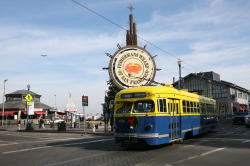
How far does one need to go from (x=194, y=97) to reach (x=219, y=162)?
9918 millimetres

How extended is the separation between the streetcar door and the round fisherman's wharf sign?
12877mm

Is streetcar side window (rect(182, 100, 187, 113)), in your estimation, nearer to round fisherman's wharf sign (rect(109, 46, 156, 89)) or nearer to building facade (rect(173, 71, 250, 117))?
round fisherman's wharf sign (rect(109, 46, 156, 89))

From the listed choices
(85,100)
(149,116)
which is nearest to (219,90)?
(85,100)

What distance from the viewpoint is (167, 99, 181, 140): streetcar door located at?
1431cm

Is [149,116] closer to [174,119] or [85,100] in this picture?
[174,119]

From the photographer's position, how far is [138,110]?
1342 centimetres

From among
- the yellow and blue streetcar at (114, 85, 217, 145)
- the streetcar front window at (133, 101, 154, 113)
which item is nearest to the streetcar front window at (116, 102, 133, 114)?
the yellow and blue streetcar at (114, 85, 217, 145)

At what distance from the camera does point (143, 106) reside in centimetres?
1347

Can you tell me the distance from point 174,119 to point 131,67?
1473cm

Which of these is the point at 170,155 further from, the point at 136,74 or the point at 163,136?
the point at 136,74

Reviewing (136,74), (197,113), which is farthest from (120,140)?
(136,74)

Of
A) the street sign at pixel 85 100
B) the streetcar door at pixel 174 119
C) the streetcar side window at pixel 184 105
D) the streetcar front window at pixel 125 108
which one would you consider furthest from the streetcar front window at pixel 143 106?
the street sign at pixel 85 100

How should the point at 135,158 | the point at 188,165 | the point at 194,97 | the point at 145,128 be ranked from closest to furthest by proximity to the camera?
the point at 188,165 → the point at 135,158 → the point at 145,128 → the point at 194,97

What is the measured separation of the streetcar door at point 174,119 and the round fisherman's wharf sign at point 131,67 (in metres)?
12.9
